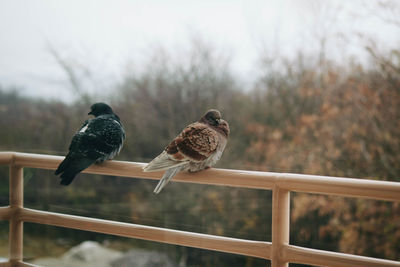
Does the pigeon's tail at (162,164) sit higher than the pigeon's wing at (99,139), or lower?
lower

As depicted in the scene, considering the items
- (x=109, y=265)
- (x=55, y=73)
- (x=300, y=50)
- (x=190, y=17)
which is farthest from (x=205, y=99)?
(x=109, y=265)

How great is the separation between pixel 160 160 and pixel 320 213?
9.13 ft

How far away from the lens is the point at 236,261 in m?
2.89

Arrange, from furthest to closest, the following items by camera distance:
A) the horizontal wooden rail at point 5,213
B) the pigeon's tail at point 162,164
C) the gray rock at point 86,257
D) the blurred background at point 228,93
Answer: the blurred background at point 228,93
the gray rock at point 86,257
the horizontal wooden rail at point 5,213
the pigeon's tail at point 162,164

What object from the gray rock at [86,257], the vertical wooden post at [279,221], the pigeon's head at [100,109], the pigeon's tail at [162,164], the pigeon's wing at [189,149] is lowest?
the gray rock at [86,257]

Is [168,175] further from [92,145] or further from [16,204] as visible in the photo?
[16,204]

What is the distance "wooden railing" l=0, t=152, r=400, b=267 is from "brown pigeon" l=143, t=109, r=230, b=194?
0.04m

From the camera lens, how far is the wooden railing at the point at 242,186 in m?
0.98

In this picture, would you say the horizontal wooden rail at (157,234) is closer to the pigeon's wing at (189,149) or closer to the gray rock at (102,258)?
the pigeon's wing at (189,149)

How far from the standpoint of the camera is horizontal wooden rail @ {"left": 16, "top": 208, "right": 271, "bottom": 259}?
3.73 feet

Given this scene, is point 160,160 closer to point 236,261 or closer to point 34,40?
point 236,261

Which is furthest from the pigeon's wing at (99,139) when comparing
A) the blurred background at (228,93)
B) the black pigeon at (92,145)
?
the blurred background at (228,93)

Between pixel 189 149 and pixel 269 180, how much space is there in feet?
0.96

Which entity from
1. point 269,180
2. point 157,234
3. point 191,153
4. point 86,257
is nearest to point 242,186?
point 269,180
